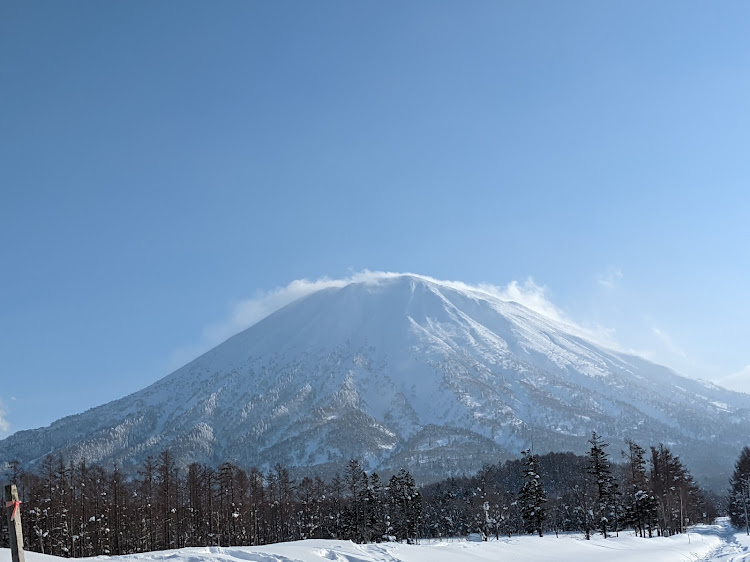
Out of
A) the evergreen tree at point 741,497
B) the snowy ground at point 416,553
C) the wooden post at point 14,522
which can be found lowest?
the evergreen tree at point 741,497

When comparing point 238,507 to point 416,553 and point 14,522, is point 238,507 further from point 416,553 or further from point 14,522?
point 14,522

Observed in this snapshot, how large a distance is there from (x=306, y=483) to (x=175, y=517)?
22.9 metres

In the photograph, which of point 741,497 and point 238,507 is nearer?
point 238,507

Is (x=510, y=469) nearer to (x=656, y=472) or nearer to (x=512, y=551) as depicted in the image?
(x=656, y=472)

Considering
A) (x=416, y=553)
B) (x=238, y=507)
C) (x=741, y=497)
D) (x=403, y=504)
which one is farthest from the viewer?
(x=741, y=497)

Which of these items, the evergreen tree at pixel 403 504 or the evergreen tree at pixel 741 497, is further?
the evergreen tree at pixel 741 497

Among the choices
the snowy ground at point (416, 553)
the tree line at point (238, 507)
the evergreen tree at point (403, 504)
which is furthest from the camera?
the evergreen tree at point (403, 504)

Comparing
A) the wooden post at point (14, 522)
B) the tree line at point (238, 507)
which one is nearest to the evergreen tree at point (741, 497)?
the tree line at point (238, 507)

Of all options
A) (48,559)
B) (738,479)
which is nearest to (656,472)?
(738,479)

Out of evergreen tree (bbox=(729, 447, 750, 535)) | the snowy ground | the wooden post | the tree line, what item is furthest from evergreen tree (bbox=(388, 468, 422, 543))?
the wooden post

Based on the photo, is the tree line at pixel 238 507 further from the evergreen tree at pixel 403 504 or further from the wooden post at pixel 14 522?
the wooden post at pixel 14 522

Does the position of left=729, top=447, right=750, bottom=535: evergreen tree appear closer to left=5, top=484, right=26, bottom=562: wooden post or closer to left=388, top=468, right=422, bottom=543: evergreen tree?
left=388, top=468, right=422, bottom=543: evergreen tree

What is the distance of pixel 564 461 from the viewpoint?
504 feet

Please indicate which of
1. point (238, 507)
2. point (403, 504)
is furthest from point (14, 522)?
point (403, 504)
